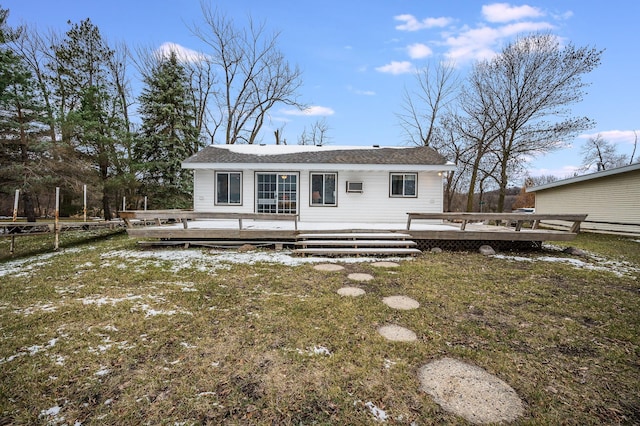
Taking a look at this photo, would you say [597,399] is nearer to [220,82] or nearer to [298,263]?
[298,263]

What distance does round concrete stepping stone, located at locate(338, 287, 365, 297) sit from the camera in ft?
13.4

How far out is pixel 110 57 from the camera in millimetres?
16672

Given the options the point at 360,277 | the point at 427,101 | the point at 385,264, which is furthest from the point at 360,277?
the point at 427,101

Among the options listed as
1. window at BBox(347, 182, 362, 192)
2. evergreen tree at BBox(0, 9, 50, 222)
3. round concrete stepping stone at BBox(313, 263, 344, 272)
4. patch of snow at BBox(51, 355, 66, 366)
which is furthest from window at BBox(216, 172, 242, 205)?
patch of snow at BBox(51, 355, 66, 366)

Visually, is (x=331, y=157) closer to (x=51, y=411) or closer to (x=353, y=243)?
(x=353, y=243)

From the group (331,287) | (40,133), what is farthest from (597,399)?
(40,133)

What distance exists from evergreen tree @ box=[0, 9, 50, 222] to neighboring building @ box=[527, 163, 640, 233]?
2430cm

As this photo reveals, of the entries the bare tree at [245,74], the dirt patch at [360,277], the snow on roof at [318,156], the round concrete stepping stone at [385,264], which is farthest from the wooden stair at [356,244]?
the bare tree at [245,74]

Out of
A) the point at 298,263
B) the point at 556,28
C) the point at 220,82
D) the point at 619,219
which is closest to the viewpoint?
the point at 298,263

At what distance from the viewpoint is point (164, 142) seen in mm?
14688

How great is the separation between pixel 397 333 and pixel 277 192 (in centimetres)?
879

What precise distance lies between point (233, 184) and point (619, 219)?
17.9 meters

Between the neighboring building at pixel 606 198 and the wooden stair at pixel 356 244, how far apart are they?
1159 centimetres

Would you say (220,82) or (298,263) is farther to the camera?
(220,82)
